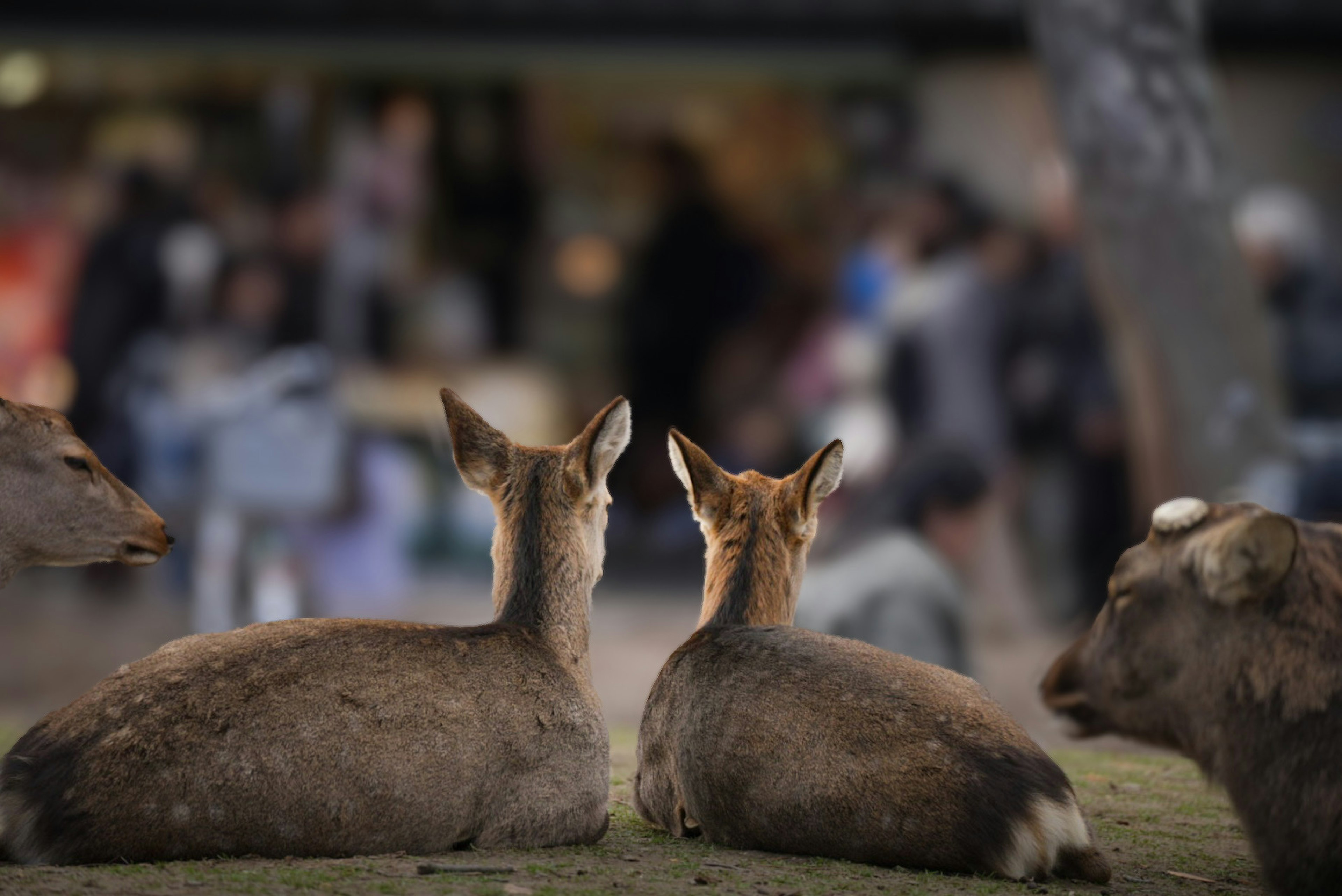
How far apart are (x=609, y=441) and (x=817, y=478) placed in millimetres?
759

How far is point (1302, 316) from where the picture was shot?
43.0ft

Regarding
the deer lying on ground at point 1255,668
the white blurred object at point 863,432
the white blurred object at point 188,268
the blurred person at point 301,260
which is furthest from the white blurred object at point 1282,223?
the white blurred object at point 188,268

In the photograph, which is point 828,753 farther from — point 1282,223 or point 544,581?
point 1282,223

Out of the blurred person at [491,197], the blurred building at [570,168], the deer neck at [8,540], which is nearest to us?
the deer neck at [8,540]

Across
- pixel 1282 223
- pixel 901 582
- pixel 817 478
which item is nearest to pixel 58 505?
pixel 817 478

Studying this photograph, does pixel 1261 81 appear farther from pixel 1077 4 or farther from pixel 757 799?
pixel 757 799

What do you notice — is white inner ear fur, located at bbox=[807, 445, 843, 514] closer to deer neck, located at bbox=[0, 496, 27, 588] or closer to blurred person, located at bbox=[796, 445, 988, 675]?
blurred person, located at bbox=[796, 445, 988, 675]

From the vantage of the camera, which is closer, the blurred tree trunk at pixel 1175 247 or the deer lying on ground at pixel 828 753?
the deer lying on ground at pixel 828 753

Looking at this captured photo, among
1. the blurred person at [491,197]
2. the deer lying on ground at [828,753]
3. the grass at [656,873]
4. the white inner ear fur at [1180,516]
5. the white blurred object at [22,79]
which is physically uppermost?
the white blurred object at [22,79]

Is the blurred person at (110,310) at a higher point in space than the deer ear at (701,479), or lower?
higher

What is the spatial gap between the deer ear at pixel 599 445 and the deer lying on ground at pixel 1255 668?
184 cm

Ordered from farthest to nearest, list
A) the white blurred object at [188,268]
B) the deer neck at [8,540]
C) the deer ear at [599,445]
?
the white blurred object at [188,268]
the deer ear at [599,445]
the deer neck at [8,540]

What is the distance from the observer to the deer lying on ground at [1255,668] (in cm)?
493

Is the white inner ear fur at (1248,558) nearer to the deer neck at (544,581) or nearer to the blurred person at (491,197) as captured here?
the deer neck at (544,581)
